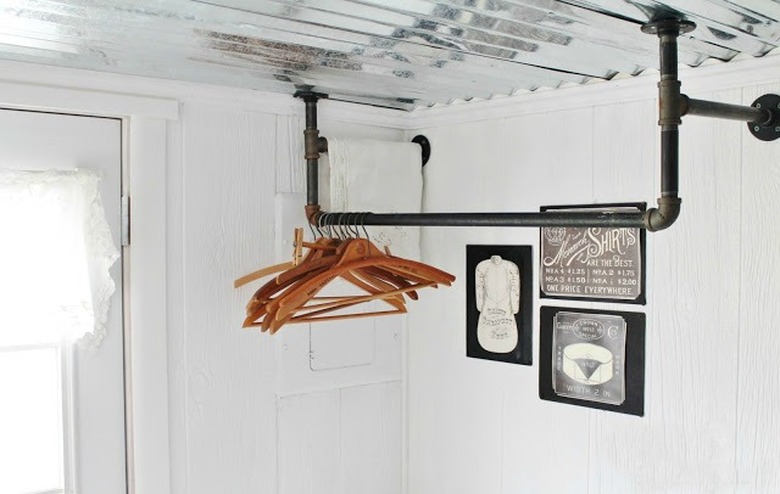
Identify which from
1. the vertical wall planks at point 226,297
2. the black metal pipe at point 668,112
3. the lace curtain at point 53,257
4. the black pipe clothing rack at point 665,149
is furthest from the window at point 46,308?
the black metal pipe at point 668,112

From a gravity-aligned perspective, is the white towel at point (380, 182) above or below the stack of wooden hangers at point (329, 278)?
above

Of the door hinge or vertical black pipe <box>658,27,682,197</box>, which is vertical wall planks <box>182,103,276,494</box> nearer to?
the door hinge

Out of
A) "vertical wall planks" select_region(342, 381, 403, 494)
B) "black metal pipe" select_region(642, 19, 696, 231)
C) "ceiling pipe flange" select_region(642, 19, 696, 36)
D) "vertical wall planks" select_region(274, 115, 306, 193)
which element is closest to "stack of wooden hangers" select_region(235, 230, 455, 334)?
"vertical wall planks" select_region(274, 115, 306, 193)

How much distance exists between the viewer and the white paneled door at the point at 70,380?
4.88 ft

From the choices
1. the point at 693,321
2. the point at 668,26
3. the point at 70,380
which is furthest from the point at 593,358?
the point at 70,380

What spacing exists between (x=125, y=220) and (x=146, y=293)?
0.53 ft

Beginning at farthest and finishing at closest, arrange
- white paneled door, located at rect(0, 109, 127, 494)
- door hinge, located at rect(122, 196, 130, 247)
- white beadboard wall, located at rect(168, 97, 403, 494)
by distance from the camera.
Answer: white beadboard wall, located at rect(168, 97, 403, 494)
door hinge, located at rect(122, 196, 130, 247)
white paneled door, located at rect(0, 109, 127, 494)

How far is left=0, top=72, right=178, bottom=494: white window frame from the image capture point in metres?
1.62

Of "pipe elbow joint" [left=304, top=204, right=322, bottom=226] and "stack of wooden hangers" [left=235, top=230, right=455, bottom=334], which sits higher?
"pipe elbow joint" [left=304, top=204, right=322, bottom=226]

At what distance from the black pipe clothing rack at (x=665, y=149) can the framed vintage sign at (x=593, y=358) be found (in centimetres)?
39

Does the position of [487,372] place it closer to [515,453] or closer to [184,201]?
[515,453]

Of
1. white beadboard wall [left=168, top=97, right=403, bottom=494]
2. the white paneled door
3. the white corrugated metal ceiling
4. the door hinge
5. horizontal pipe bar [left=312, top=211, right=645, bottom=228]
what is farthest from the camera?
white beadboard wall [left=168, top=97, right=403, bottom=494]

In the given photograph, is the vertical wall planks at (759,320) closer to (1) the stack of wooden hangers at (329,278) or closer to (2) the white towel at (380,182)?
(1) the stack of wooden hangers at (329,278)

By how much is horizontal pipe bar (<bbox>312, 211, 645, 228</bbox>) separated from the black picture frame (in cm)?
36
